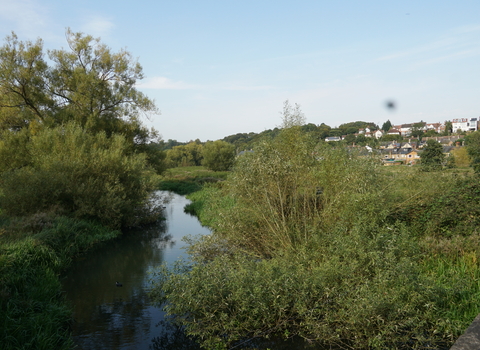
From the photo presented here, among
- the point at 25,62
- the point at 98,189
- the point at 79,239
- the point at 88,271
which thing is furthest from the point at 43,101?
the point at 88,271

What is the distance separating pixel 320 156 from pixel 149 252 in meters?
7.55

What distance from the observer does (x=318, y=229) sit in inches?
378

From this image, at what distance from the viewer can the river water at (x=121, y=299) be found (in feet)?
24.4

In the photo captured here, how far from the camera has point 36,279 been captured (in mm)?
9219

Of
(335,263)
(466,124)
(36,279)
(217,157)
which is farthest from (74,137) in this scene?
(466,124)


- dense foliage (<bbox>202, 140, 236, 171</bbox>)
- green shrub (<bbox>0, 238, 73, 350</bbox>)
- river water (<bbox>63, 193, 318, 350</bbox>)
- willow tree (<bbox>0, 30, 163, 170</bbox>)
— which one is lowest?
river water (<bbox>63, 193, 318, 350</bbox>)

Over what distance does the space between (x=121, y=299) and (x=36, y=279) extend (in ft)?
6.58

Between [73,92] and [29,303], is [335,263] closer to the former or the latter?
[29,303]

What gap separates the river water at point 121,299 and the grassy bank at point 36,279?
45cm

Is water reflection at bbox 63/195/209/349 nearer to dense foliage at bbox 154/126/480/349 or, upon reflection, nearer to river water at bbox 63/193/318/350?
river water at bbox 63/193/318/350

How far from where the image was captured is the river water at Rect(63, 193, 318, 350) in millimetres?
7430

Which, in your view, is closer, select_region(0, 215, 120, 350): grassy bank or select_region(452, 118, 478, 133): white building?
select_region(0, 215, 120, 350): grassy bank

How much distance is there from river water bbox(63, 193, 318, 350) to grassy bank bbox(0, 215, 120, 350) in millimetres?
454

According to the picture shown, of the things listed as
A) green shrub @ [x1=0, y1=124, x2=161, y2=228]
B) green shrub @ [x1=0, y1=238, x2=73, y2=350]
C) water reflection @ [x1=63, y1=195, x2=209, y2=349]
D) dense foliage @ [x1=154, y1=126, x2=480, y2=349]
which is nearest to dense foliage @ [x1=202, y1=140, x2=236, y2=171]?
green shrub @ [x1=0, y1=124, x2=161, y2=228]
